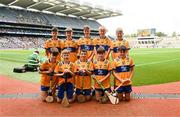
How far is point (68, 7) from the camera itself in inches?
2776

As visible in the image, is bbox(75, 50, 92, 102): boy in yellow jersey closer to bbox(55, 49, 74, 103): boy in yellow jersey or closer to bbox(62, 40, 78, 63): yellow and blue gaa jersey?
bbox(55, 49, 74, 103): boy in yellow jersey

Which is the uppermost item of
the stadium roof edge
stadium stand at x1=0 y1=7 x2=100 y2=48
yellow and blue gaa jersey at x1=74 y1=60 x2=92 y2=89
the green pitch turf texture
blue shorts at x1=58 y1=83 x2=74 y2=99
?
the stadium roof edge

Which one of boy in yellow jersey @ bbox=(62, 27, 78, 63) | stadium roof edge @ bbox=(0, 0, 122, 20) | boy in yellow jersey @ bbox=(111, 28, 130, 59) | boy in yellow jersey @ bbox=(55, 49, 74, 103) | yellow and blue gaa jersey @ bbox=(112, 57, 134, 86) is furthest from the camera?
stadium roof edge @ bbox=(0, 0, 122, 20)

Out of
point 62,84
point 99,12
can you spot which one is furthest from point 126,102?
point 99,12

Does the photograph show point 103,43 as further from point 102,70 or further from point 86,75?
point 86,75

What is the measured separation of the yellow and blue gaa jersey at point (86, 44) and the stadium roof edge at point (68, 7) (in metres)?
53.8

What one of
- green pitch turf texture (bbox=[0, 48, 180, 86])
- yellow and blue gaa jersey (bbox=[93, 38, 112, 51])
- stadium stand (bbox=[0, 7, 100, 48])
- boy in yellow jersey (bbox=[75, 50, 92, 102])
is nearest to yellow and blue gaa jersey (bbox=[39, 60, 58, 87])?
boy in yellow jersey (bbox=[75, 50, 92, 102])

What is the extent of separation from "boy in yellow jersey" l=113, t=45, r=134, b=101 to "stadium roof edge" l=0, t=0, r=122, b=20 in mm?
55537

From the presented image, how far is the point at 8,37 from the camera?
194 feet

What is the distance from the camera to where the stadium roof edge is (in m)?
62.8

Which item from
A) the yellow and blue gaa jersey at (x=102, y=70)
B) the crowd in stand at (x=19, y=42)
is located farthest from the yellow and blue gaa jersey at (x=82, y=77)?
the crowd in stand at (x=19, y=42)

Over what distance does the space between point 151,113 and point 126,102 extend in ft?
3.92

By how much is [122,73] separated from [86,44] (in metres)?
1.90

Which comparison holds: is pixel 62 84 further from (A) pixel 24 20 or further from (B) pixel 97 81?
(A) pixel 24 20
